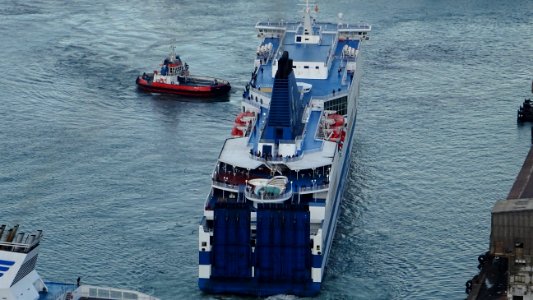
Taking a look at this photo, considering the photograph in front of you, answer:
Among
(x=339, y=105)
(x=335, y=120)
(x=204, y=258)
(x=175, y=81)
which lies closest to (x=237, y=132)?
(x=335, y=120)

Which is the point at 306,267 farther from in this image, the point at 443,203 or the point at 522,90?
the point at 522,90

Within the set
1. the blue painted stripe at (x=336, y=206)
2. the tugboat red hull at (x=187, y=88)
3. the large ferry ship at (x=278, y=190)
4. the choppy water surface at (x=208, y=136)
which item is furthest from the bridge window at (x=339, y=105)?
the tugboat red hull at (x=187, y=88)

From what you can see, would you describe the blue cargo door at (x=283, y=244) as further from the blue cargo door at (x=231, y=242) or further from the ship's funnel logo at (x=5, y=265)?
the ship's funnel logo at (x=5, y=265)

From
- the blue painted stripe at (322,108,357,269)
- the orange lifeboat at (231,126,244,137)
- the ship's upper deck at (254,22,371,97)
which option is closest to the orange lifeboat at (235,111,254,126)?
the orange lifeboat at (231,126,244,137)

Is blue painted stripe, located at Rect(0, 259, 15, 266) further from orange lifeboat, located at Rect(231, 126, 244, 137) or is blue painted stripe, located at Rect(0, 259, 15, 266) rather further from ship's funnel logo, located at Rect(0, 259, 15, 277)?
orange lifeboat, located at Rect(231, 126, 244, 137)

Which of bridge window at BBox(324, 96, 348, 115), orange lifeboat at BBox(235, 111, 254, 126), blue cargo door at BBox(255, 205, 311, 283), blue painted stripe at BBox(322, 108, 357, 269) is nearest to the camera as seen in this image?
blue cargo door at BBox(255, 205, 311, 283)

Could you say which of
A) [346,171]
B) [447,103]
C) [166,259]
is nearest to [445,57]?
[447,103]

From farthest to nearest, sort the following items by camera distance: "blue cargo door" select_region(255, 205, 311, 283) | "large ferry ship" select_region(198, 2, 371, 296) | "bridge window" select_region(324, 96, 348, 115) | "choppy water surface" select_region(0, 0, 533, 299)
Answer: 1. "bridge window" select_region(324, 96, 348, 115)
2. "choppy water surface" select_region(0, 0, 533, 299)
3. "large ferry ship" select_region(198, 2, 371, 296)
4. "blue cargo door" select_region(255, 205, 311, 283)
